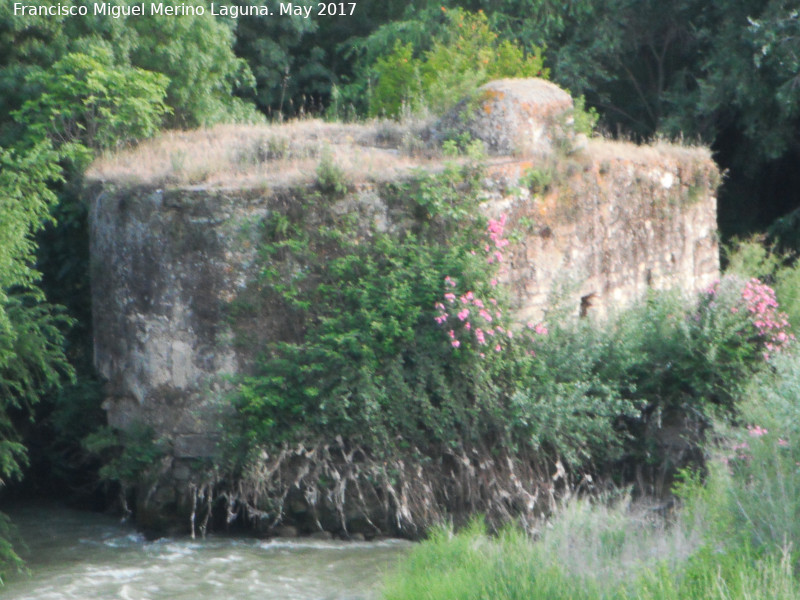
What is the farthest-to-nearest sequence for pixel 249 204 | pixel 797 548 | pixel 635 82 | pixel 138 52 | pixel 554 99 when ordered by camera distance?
1. pixel 635 82
2. pixel 138 52
3. pixel 554 99
4. pixel 249 204
5. pixel 797 548

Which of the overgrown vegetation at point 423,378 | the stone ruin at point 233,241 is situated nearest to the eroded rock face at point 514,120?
the stone ruin at point 233,241

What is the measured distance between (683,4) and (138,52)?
30.9 feet

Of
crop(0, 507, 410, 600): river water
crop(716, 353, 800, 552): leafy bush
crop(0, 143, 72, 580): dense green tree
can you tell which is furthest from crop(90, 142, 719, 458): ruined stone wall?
crop(716, 353, 800, 552): leafy bush

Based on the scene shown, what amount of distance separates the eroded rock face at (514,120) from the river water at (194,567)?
163 inches

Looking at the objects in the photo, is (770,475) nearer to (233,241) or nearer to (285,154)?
(233,241)

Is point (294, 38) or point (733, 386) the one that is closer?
point (733, 386)

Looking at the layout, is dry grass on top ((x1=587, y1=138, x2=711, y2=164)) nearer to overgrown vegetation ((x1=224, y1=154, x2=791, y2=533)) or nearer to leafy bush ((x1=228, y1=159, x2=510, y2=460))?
overgrown vegetation ((x1=224, y1=154, x2=791, y2=533))

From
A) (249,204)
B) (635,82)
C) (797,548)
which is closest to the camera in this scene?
(797,548)

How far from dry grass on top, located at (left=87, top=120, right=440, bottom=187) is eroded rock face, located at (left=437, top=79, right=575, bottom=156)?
1.78ft

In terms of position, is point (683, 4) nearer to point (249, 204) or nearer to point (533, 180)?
point (533, 180)

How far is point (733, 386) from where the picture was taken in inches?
364

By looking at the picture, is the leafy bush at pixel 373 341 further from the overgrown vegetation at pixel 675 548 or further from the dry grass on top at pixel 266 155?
the overgrown vegetation at pixel 675 548

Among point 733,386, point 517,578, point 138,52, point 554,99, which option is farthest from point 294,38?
point 517,578

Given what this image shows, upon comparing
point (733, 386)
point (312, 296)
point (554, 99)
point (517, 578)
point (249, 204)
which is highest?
point (554, 99)
